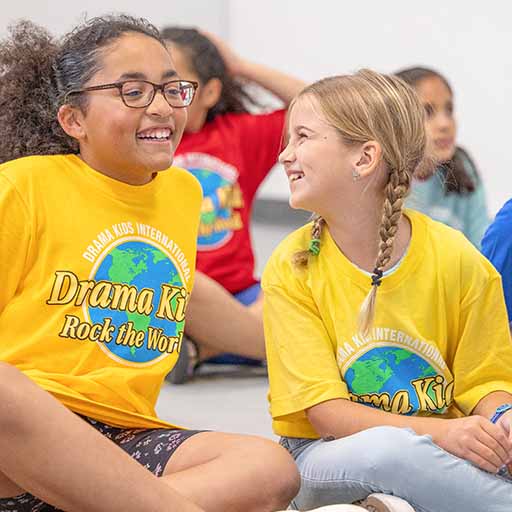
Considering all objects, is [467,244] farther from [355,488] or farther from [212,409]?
[212,409]

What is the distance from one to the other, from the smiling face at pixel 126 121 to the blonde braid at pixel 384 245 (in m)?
0.28

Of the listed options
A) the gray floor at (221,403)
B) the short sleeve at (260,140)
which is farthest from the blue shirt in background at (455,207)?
the gray floor at (221,403)

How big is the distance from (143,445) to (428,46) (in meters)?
2.34

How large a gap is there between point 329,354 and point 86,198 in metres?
0.35

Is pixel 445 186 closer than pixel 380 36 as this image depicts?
Yes

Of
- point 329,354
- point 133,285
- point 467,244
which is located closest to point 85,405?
point 133,285

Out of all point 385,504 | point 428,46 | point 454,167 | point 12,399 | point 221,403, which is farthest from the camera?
point 428,46

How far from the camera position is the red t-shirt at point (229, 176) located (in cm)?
238

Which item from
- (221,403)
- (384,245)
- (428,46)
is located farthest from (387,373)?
(428,46)

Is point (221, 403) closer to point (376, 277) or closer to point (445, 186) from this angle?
point (445, 186)

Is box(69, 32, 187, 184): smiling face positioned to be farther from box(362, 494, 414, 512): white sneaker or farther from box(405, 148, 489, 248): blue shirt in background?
box(405, 148, 489, 248): blue shirt in background

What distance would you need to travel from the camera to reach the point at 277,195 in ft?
13.4

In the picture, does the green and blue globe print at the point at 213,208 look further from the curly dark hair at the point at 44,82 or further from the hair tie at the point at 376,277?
the hair tie at the point at 376,277

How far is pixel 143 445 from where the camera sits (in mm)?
1348
